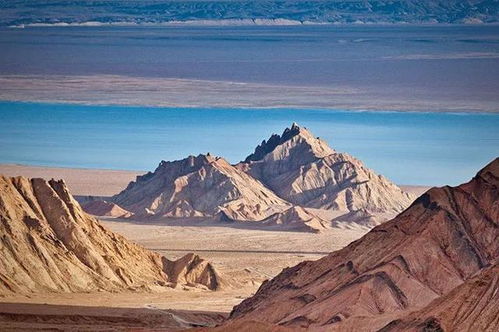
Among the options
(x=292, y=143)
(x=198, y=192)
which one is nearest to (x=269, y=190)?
(x=292, y=143)

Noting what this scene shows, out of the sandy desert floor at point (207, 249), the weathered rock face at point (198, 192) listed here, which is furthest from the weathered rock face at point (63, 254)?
the weathered rock face at point (198, 192)

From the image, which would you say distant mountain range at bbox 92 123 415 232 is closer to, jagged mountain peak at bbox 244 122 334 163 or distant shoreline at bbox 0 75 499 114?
jagged mountain peak at bbox 244 122 334 163

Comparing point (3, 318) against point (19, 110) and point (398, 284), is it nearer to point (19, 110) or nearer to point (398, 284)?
point (398, 284)

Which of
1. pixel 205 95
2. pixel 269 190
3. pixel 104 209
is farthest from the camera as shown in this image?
pixel 205 95

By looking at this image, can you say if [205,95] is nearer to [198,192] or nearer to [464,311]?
[198,192]

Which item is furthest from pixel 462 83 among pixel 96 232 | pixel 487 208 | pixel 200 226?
pixel 487 208

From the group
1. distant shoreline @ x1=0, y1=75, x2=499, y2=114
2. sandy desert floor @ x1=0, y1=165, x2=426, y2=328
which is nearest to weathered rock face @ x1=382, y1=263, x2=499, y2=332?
sandy desert floor @ x1=0, y1=165, x2=426, y2=328
